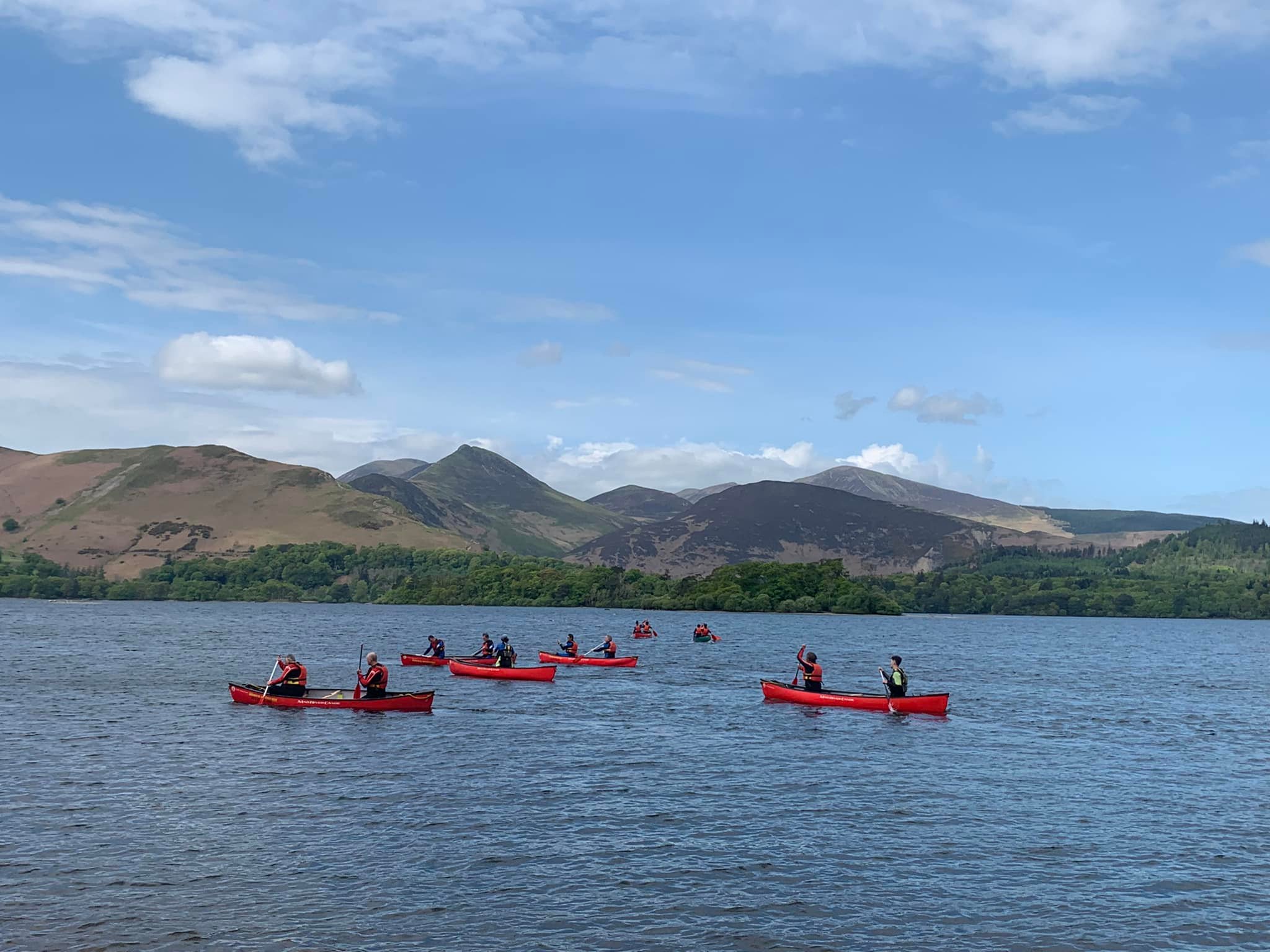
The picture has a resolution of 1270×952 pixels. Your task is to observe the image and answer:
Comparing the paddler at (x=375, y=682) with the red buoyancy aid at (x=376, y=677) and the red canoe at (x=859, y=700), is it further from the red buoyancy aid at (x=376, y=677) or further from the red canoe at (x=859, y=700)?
the red canoe at (x=859, y=700)

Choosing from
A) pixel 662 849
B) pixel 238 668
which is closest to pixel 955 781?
pixel 662 849

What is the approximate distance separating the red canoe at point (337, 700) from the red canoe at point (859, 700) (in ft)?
67.4

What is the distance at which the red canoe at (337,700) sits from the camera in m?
56.0

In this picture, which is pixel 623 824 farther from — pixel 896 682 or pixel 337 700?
pixel 896 682

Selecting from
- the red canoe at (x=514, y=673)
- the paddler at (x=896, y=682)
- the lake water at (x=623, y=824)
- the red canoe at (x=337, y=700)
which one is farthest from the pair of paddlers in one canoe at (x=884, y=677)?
the red canoe at (x=337, y=700)

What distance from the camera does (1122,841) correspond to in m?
32.5

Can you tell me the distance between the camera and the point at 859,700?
62.8 m

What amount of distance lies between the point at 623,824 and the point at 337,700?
88.7ft

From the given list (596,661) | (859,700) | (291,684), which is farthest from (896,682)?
(596,661)

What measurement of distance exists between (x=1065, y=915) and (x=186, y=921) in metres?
18.5

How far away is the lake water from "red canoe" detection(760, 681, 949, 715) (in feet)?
2.84

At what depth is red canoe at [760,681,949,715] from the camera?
60906 mm

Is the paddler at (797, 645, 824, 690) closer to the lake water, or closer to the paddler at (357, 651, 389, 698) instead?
the lake water

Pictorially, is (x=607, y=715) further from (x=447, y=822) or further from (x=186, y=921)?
(x=186, y=921)
